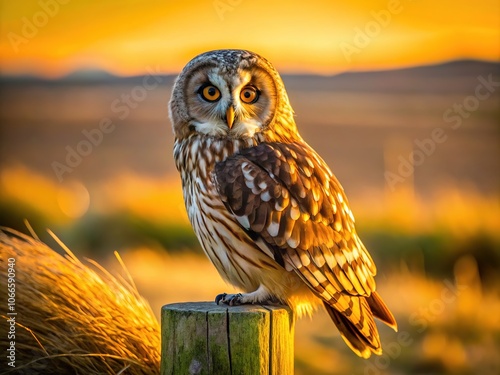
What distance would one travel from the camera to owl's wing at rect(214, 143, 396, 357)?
13.0 ft

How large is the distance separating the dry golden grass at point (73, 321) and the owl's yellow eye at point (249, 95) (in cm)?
109

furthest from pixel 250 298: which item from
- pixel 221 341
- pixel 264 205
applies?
pixel 221 341

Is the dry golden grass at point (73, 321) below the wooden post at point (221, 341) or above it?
above

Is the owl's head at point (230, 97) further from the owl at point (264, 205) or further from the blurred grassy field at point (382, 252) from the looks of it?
the blurred grassy field at point (382, 252)

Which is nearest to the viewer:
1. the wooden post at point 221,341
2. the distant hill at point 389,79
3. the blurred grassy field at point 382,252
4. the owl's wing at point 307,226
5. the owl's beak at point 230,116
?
the wooden post at point 221,341

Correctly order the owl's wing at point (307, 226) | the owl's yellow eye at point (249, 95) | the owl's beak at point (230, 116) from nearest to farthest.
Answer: the owl's wing at point (307, 226)
the owl's beak at point (230, 116)
the owl's yellow eye at point (249, 95)

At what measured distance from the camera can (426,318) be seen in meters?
7.95

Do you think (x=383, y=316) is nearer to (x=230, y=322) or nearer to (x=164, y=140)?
(x=230, y=322)

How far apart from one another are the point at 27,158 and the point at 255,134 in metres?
16.8

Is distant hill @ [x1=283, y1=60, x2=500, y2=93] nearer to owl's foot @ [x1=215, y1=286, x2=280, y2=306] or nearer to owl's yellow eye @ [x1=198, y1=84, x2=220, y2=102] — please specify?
owl's yellow eye @ [x1=198, y1=84, x2=220, y2=102]

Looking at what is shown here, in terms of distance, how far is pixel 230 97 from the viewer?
420 cm

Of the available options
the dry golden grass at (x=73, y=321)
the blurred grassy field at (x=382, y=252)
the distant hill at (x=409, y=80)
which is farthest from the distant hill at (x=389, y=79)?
the dry golden grass at (x=73, y=321)

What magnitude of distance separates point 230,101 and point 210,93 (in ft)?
0.54

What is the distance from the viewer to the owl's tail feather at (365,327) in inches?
157
